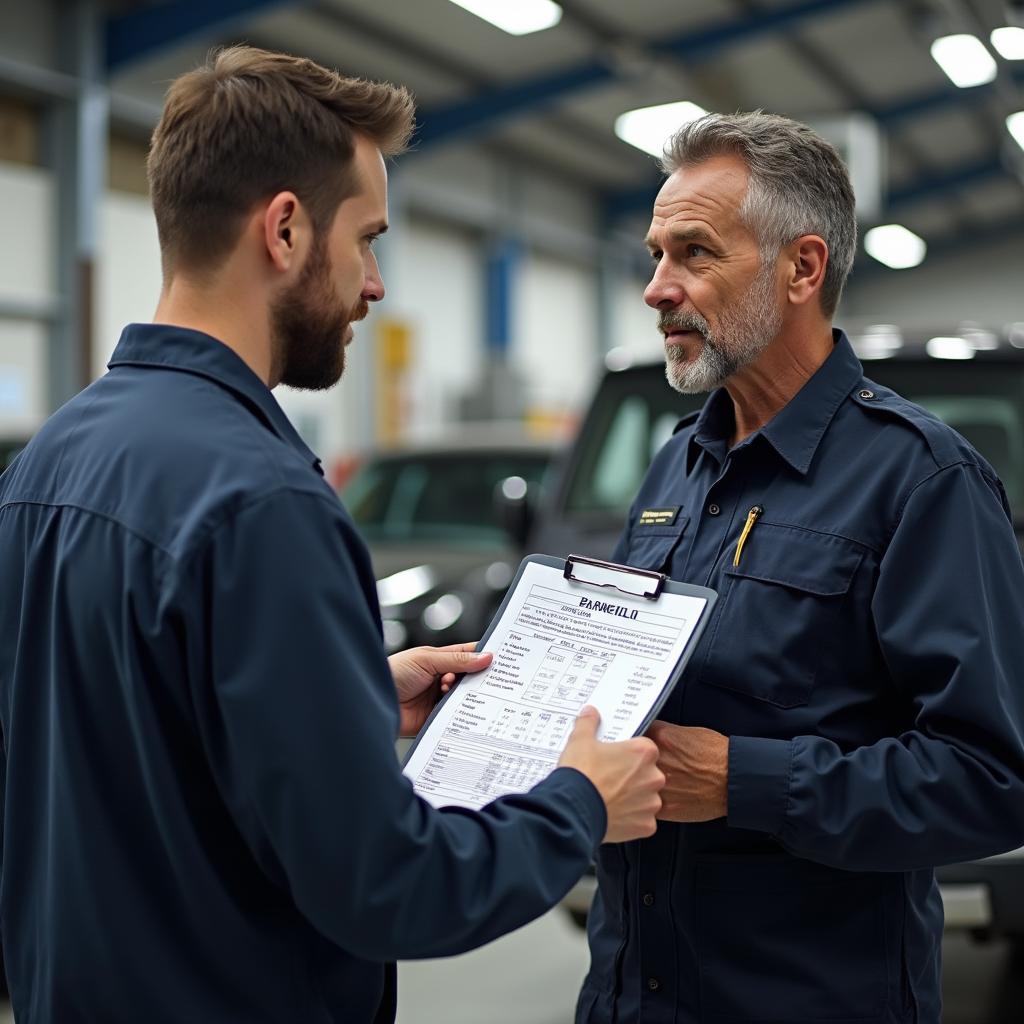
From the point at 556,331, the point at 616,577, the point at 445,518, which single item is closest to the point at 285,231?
the point at 616,577

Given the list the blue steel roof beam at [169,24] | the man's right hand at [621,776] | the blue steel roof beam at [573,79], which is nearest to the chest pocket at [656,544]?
the man's right hand at [621,776]

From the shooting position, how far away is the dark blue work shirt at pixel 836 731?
1.63 meters

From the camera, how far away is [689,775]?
1667mm

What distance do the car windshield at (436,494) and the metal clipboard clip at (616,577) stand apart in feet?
13.3

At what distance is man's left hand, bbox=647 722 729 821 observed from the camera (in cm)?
167

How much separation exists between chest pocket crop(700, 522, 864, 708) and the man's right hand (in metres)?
0.29

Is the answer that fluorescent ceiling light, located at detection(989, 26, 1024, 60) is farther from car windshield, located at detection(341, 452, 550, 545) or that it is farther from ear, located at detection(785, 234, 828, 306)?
ear, located at detection(785, 234, 828, 306)

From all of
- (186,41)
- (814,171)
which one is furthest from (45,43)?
(814,171)

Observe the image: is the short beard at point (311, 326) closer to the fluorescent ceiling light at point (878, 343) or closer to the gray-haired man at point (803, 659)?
the gray-haired man at point (803, 659)

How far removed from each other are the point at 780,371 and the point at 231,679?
3.31ft

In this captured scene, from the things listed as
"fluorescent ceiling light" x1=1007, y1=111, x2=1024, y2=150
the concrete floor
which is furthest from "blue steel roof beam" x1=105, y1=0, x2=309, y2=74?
"fluorescent ceiling light" x1=1007, y1=111, x2=1024, y2=150

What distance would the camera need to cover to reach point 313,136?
1.41 metres

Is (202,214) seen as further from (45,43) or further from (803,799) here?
(45,43)

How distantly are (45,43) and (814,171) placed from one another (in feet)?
33.1
